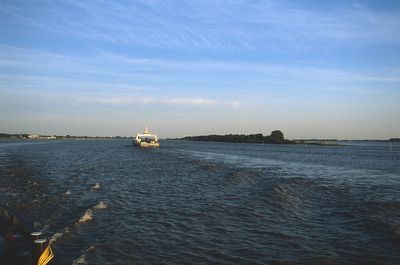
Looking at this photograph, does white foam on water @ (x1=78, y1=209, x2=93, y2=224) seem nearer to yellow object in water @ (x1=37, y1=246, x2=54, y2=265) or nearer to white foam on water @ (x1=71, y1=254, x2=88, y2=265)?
white foam on water @ (x1=71, y1=254, x2=88, y2=265)

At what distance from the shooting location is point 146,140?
140 m

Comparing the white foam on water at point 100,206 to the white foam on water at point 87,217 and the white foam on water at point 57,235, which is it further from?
the white foam on water at point 57,235

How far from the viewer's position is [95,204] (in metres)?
20.7

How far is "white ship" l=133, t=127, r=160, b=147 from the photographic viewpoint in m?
128

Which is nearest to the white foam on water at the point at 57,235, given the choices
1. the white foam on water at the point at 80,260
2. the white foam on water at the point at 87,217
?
the white foam on water at the point at 87,217

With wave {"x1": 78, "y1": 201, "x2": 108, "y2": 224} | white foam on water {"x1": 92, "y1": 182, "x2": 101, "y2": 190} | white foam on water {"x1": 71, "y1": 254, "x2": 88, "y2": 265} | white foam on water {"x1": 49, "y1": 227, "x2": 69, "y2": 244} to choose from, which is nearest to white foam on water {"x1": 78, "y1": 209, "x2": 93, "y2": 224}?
wave {"x1": 78, "y1": 201, "x2": 108, "y2": 224}

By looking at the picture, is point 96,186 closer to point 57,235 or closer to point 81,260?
point 57,235

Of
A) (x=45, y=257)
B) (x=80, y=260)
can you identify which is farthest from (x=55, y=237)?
(x=45, y=257)

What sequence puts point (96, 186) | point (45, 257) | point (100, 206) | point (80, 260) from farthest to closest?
1. point (96, 186)
2. point (100, 206)
3. point (80, 260)
4. point (45, 257)

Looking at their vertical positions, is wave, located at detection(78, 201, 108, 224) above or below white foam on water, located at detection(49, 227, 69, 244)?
above

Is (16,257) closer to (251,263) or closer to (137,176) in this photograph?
(251,263)

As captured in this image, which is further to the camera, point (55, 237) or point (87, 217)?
point (87, 217)

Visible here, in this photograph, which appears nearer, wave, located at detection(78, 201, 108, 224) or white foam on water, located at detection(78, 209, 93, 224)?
white foam on water, located at detection(78, 209, 93, 224)

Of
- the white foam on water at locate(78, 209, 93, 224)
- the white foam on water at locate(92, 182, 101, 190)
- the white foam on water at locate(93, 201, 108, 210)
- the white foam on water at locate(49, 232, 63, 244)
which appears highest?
the white foam on water at locate(92, 182, 101, 190)
